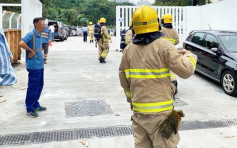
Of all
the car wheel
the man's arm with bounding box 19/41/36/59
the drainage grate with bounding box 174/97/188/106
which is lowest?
the drainage grate with bounding box 174/97/188/106

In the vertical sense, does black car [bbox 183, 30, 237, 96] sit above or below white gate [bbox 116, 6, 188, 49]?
below

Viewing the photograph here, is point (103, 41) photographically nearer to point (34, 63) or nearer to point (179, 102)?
point (179, 102)

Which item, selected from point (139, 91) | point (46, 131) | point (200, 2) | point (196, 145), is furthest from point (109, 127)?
point (200, 2)

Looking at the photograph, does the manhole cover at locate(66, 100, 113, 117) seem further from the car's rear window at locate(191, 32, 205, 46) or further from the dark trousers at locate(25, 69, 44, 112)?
the car's rear window at locate(191, 32, 205, 46)

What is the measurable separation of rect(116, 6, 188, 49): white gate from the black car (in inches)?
237

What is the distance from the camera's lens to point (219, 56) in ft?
25.8

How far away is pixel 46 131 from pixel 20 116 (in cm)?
99

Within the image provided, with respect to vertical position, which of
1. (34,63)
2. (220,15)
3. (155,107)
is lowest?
(155,107)

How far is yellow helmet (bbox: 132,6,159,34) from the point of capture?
264 cm

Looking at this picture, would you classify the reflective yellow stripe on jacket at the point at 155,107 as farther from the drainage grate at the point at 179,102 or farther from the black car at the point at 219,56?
the black car at the point at 219,56

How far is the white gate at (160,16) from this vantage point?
49.7 feet

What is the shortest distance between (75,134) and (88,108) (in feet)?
4.51

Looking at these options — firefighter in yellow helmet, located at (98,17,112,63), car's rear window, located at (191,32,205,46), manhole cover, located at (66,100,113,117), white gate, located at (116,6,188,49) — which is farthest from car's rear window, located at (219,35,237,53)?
white gate, located at (116,6,188,49)

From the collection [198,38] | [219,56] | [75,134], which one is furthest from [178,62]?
[198,38]
